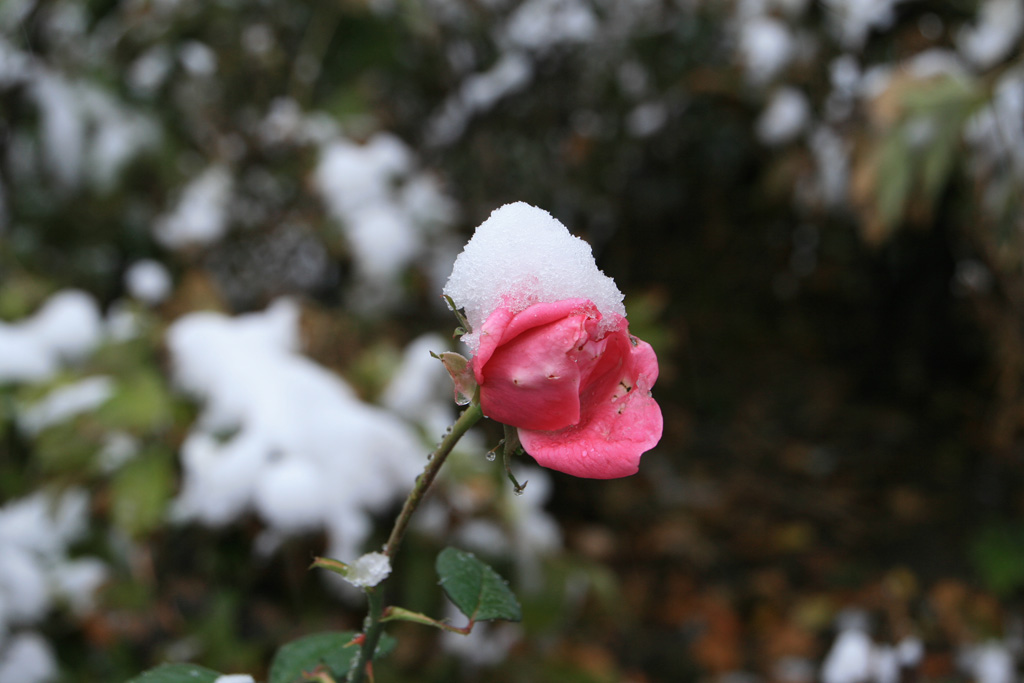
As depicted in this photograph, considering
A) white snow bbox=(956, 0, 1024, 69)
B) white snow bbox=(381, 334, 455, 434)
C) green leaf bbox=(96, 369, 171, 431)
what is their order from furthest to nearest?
white snow bbox=(956, 0, 1024, 69), white snow bbox=(381, 334, 455, 434), green leaf bbox=(96, 369, 171, 431)

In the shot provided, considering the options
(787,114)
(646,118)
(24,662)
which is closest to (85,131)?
(24,662)

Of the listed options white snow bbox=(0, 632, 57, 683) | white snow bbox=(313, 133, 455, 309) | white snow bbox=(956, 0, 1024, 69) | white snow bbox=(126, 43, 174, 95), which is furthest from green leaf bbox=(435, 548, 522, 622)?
white snow bbox=(956, 0, 1024, 69)

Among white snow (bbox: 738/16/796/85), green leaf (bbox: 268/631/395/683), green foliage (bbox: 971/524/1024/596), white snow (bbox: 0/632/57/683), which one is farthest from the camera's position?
white snow (bbox: 738/16/796/85)

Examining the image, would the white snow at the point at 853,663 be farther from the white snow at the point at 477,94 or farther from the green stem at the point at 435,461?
the white snow at the point at 477,94

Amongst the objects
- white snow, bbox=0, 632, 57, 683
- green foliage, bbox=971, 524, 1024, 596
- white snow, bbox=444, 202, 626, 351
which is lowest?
white snow, bbox=0, 632, 57, 683

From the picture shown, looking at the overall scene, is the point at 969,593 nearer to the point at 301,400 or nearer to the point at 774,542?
the point at 774,542

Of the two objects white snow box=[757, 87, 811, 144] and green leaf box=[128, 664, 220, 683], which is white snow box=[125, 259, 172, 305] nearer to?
green leaf box=[128, 664, 220, 683]

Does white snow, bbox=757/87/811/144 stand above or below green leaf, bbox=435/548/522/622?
above

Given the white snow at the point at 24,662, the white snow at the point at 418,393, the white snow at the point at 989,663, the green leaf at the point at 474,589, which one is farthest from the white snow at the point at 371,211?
the white snow at the point at 989,663
